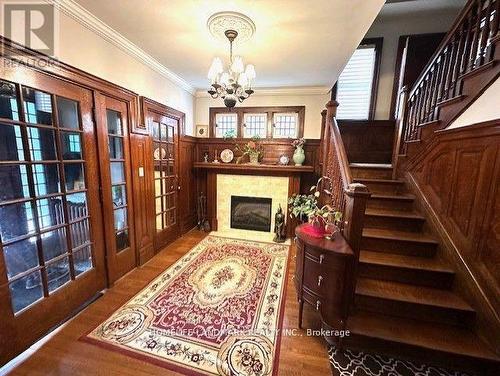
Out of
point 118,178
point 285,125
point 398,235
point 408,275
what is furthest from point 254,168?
point 408,275

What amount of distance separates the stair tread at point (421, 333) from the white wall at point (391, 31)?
352 cm

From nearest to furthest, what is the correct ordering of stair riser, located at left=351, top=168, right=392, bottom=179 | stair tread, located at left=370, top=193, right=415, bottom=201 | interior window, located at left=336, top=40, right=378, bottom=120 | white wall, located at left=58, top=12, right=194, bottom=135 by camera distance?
white wall, located at left=58, top=12, right=194, bottom=135 < stair tread, located at left=370, top=193, right=415, bottom=201 < stair riser, located at left=351, top=168, right=392, bottom=179 < interior window, located at left=336, top=40, right=378, bottom=120

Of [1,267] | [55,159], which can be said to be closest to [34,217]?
[1,267]

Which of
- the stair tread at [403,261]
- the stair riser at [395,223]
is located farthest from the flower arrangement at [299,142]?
the stair tread at [403,261]

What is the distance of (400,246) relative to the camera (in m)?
2.24

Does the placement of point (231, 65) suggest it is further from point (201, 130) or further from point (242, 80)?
point (201, 130)

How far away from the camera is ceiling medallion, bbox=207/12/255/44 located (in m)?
1.95

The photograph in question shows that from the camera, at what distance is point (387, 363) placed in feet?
5.50

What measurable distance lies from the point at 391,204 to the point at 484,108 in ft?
4.11

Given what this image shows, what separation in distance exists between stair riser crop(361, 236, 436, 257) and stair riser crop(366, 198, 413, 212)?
55 cm

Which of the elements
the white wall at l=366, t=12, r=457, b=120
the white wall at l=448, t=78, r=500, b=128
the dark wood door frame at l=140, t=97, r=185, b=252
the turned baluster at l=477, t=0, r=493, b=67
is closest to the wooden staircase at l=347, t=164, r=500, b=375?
the white wall at l=448, t=78, r=500, b=128

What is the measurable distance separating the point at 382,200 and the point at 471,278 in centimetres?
110

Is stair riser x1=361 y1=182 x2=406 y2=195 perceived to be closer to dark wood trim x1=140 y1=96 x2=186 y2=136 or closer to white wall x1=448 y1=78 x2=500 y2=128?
white wall x1=448 y1=78 x2=500 y2=128

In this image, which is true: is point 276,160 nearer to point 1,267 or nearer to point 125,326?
point 125,326
